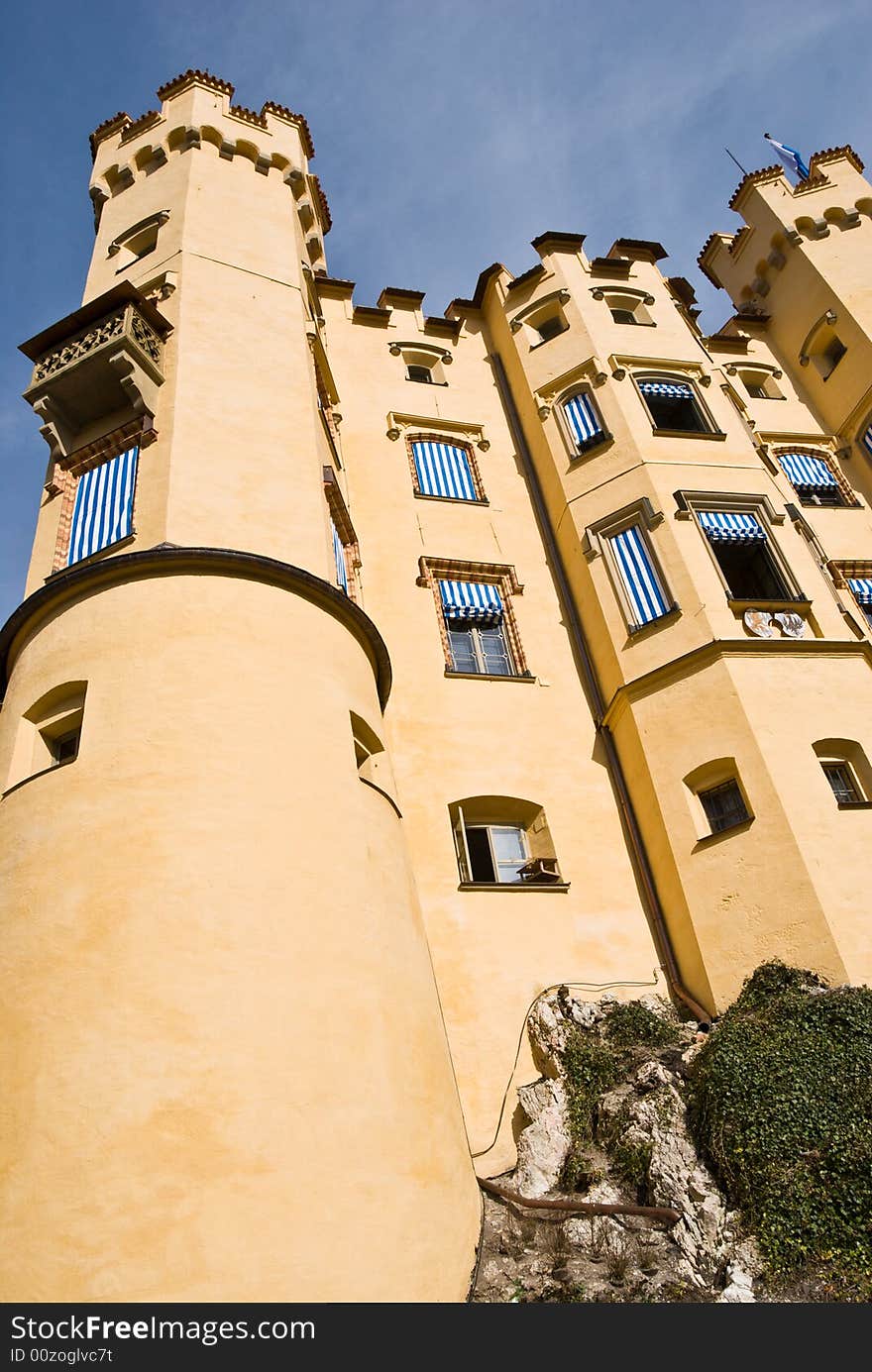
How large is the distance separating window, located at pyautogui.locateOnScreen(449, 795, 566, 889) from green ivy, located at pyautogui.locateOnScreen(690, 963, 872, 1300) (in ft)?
12.7

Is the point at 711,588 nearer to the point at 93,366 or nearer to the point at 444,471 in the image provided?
the point at 444,471

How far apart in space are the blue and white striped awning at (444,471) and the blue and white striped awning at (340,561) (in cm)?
389

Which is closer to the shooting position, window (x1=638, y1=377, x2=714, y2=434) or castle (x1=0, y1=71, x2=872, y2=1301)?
castle (x1=0, y1=71, x2=872, y2=1301)

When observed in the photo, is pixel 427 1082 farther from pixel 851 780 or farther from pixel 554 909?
pixel 851 780

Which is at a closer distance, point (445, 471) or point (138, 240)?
point (138, 240)

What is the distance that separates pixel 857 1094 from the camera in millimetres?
9477

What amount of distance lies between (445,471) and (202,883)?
13745mm

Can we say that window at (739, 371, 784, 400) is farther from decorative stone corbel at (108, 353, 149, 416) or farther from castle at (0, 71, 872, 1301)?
decorative stone corbel at (108, 353, 149, 416)

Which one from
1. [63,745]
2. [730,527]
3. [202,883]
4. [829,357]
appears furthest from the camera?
[829,357]

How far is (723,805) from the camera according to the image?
1416cm

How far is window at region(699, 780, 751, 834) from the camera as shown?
13.9m

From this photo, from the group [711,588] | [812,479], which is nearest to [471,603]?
[711,588]

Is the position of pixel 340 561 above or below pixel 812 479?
below

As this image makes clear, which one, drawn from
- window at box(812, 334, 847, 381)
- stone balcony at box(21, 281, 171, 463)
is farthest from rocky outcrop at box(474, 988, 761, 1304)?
window at box(812, 334, 847, 381)
